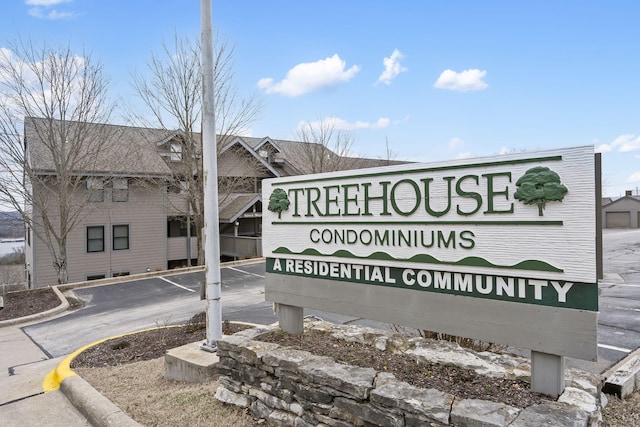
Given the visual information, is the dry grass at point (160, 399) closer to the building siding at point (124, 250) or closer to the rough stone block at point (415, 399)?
the rough stone block at point (415, 399)

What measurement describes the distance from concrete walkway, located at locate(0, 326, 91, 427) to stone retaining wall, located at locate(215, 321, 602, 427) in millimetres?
1960

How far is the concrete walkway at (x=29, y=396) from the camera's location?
15.7 ft

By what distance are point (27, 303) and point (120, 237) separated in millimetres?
9815

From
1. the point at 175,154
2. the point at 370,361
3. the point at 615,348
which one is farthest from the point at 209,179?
the point at 175,154

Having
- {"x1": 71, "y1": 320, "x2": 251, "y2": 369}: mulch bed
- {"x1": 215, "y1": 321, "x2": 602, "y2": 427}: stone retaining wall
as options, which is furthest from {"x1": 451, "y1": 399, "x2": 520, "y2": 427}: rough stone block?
{"x1": 71, "y1": 320, "x2": 251, "y2": 369}: mulch bed

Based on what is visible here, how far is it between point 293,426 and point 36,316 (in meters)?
9.96

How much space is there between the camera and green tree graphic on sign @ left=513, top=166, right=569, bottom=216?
3.08 meters

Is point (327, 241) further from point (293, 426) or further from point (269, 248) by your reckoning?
point (293, 426)

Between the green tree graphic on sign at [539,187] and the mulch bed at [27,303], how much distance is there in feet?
41.5

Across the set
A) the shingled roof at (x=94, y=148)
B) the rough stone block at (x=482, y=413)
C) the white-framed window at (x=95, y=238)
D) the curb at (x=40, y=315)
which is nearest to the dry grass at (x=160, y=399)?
the rough stone block at (x=482, y=413)

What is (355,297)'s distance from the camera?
14.5ft

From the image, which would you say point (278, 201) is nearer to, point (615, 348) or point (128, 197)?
point (615, 348)

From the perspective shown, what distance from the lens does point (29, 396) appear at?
18.1ft

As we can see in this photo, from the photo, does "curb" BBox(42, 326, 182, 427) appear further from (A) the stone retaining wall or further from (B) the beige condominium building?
(B) the beige condominium building
